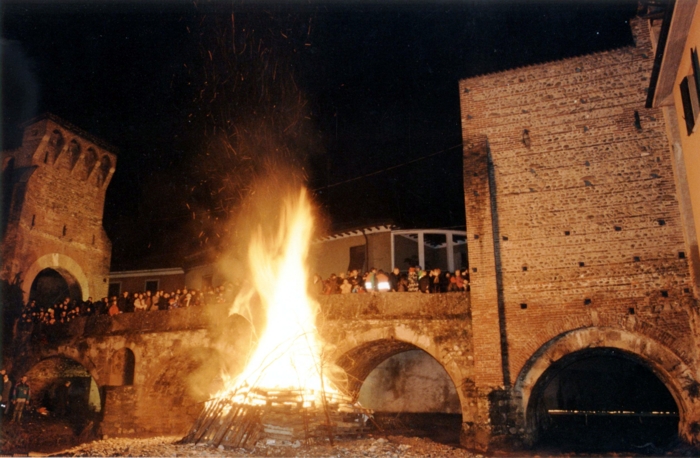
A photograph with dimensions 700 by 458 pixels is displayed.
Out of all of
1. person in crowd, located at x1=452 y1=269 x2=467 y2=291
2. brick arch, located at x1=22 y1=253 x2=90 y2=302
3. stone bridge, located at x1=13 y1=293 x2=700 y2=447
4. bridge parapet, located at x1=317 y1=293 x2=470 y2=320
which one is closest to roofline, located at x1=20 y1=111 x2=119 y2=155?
brick arch, located at x1=22 y1=253 x2=90 y2=302

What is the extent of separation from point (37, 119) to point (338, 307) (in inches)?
→ 625

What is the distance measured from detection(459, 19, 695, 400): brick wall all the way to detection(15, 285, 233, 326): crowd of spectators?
8993mm

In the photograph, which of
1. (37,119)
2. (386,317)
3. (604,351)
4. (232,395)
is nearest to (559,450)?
(604,351)

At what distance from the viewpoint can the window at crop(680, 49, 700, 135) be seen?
9812 mm

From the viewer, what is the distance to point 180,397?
19.5 meters

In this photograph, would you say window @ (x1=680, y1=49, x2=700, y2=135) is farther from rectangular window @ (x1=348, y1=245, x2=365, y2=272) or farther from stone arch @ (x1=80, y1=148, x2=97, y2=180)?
stone arch @ (x1=80, y1=148, x2=97, y2=180)

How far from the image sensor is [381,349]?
58.6ft

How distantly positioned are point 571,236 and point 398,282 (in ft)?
16.6

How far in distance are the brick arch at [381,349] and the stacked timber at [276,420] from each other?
3567 millimetres

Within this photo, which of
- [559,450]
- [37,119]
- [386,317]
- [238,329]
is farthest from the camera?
[37,119]

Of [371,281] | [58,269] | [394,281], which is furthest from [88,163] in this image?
[394,281]

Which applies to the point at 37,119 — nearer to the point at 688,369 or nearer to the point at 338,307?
the point at 338,307

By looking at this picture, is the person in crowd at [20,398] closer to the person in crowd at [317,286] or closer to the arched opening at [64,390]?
the arched opening at [64,390]

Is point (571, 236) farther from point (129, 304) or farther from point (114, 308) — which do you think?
point (114, 308)
